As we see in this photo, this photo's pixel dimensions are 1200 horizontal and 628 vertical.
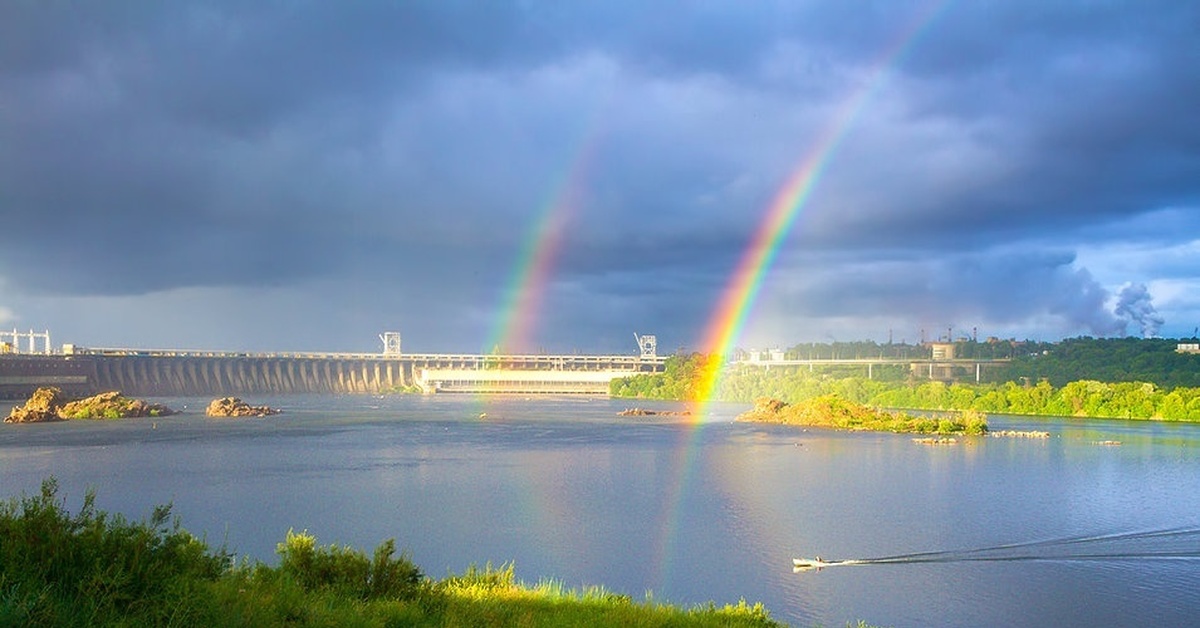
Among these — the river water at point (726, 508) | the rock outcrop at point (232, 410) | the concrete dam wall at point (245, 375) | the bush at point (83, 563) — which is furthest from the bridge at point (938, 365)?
the bush at point (83, 563)

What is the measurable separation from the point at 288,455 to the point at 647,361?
446 ft

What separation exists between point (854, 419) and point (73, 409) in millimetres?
58978

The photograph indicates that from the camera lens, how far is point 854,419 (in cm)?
7306

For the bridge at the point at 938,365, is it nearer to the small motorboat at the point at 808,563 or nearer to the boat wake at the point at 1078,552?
the boat wake at the point at 1078,552

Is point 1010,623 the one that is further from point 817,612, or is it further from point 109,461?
point 109,461

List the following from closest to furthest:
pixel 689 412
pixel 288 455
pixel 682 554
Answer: pixel 682 554 → pixel 288 455 → pixel 689 412

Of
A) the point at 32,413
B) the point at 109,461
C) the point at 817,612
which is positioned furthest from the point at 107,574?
the point at 32,413

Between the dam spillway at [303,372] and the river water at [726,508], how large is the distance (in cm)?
5816

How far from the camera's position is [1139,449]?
5347 cm

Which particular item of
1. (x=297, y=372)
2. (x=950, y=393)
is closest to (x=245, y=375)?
(x=297, y=372)

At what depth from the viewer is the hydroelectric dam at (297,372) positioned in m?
110

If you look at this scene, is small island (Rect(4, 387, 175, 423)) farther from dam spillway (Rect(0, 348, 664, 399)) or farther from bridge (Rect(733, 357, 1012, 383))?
bridge (Rect(733, 357, 1012, 383))

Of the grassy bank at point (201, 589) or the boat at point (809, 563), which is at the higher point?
the grassy bank at point (201, 589)

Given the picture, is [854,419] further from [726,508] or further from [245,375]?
[245,375]
